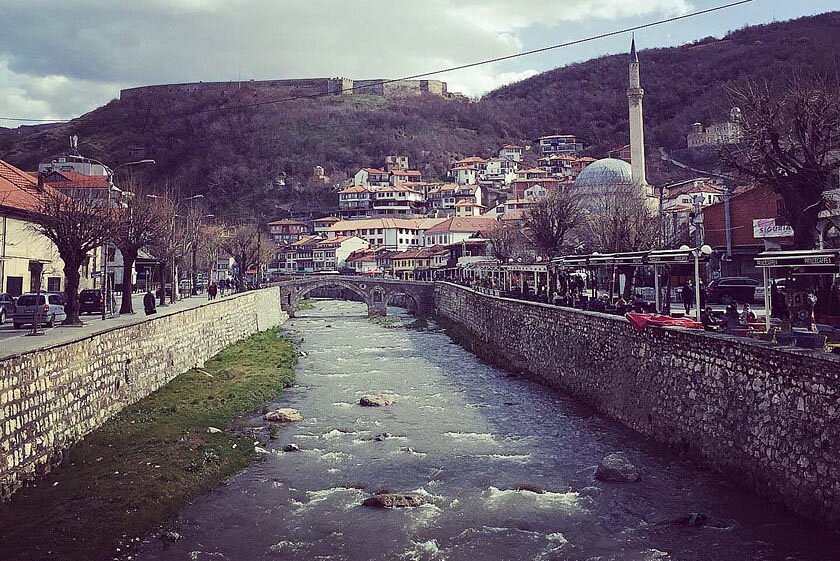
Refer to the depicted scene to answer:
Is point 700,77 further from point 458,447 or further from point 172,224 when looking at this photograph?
point 458,447

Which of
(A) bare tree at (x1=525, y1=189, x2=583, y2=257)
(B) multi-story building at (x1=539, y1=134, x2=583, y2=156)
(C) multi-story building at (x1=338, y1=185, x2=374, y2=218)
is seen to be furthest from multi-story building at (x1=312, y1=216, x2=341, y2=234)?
(A) bare tree at (x1=525, y1=189, x2=583, y2=257)

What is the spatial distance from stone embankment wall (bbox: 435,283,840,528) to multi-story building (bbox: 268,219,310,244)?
344 ft

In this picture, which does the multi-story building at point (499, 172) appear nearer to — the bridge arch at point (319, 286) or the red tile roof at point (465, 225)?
the red tile roof at point (465, 225)

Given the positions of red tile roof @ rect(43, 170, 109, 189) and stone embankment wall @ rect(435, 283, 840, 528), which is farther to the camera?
red tile roof @ rect(43, 170, 109, 189)

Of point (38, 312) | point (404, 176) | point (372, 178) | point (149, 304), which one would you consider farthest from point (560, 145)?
point (38, 312)

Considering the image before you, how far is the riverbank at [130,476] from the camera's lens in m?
12.2

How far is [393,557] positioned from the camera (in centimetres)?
1222

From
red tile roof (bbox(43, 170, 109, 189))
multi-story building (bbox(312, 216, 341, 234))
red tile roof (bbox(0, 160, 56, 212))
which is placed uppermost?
multi-story building (bbox(312, 216, 341, 234))

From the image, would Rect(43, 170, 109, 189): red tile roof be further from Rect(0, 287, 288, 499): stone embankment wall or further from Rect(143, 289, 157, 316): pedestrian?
Rect(0, 287, 288, 499): stone embankment wall

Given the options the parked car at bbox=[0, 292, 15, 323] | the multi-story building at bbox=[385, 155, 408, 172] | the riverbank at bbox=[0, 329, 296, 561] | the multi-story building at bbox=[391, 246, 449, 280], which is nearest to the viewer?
the riverbank at bbox=[0, 329, 296, 561]

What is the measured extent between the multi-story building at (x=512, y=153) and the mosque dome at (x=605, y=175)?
7964cm

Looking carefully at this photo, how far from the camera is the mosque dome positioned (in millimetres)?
77500

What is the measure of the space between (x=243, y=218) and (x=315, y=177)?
2515 cm

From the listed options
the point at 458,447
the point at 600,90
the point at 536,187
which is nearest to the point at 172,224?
the point at 458,447
